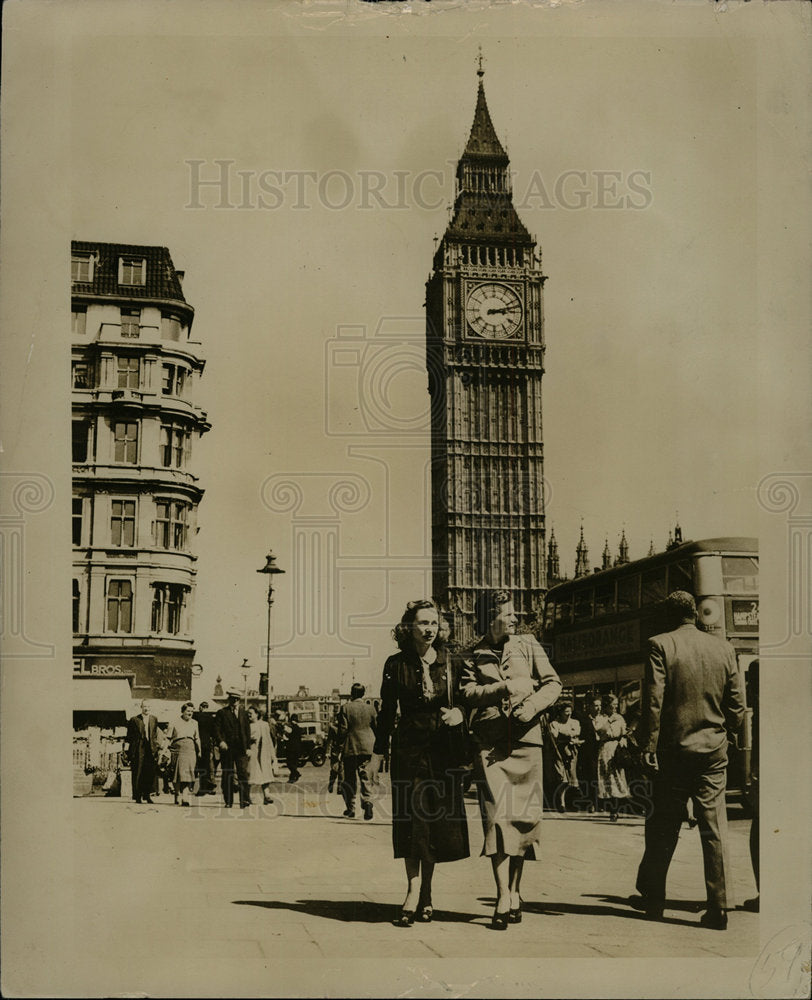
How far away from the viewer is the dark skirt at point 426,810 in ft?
21.3

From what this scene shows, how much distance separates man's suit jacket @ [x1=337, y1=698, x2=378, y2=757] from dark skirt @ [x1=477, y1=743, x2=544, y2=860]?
0.79m

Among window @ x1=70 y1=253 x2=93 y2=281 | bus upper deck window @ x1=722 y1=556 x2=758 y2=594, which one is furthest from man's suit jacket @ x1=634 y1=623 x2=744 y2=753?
window @ x1=70 y1=253 x2=93 y2=281

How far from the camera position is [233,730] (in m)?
7.20

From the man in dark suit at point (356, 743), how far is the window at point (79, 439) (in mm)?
2159

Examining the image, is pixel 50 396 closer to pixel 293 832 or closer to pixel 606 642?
pixel 293 832

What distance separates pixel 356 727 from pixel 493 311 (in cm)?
273

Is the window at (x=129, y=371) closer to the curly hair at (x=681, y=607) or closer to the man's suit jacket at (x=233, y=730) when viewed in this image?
the man's suit jacket at (x=233, y=730)

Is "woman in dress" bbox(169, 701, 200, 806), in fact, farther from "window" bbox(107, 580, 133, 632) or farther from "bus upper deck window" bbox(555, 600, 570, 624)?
"bus upper deck window" bbox(555, 600, 570, 624)

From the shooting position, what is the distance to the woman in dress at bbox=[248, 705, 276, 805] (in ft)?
23.5

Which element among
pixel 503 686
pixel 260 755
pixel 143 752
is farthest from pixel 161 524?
pixel 503 686

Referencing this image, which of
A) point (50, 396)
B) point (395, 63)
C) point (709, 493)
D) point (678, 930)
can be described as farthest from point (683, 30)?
point (678, 930)

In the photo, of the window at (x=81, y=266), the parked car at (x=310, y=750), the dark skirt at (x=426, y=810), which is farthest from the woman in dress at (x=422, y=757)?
the window at (x=81, y=266)

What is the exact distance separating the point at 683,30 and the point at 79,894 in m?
6.42

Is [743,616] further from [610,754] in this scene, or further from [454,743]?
[454,743]
